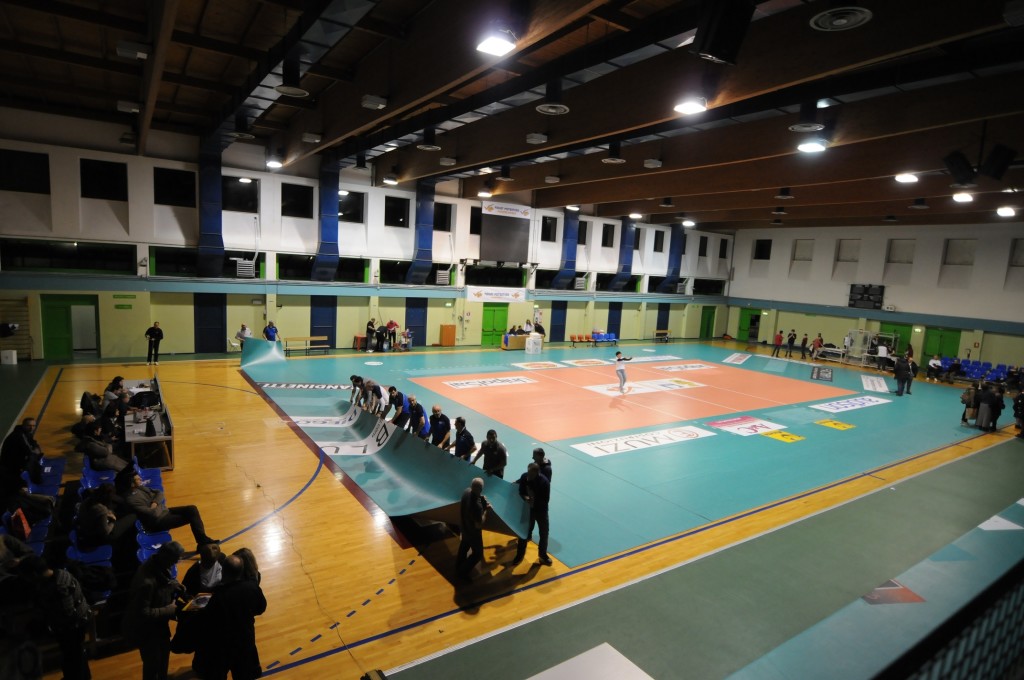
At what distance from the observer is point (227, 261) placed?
2220 cm

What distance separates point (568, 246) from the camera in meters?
30.6

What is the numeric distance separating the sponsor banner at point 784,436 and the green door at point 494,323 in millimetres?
16589

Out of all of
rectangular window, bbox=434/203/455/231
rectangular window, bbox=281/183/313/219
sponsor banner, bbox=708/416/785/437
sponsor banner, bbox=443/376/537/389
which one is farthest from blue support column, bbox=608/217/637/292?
sponsor banner, bbox=708/416/785/437

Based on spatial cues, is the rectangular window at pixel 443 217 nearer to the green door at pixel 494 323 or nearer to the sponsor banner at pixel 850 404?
the green door at pixel 494 323

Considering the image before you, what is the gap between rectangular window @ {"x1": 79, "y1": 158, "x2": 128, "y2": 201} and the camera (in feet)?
61.5

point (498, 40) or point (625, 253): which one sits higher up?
point (498, 40)

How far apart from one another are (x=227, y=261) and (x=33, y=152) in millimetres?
6658

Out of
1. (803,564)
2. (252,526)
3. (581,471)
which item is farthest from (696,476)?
(252,526)

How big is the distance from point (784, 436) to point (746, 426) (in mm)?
1058

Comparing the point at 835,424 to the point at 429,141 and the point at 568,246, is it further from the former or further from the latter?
the point at 568,246

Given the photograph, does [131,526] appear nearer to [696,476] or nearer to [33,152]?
[696,476]

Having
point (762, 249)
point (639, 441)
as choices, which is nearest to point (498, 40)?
point (639, 441)

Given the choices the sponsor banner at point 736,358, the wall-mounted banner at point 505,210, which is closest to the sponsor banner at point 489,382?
the wall-mounted banner at point 505,210

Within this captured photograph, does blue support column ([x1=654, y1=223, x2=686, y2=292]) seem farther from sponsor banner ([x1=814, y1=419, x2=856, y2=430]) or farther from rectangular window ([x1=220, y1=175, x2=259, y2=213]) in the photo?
rectangular window ([x1=220, y1=175, x2=259, y2=213])
